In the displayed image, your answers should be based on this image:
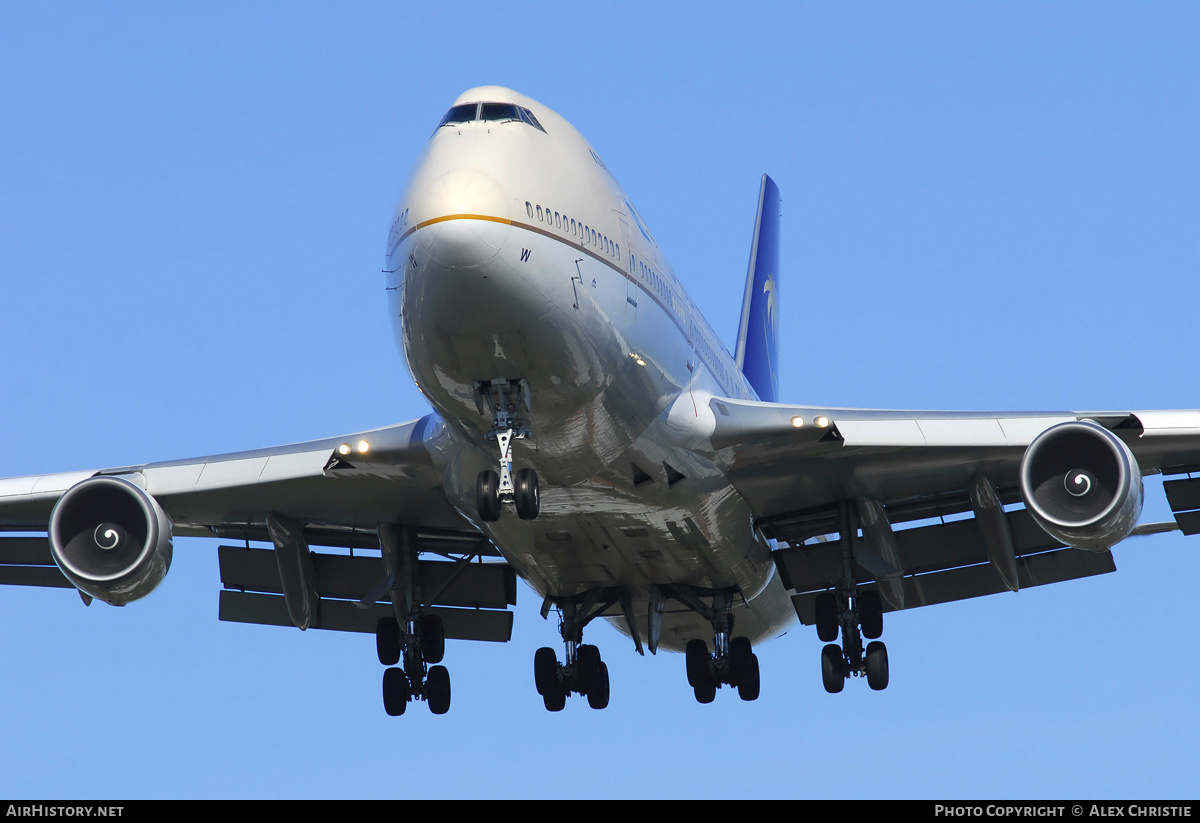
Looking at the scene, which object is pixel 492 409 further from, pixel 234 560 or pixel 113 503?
pixel 234 560

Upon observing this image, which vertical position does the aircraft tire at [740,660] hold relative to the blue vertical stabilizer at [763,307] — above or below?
below

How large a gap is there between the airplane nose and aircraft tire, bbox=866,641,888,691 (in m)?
10.2

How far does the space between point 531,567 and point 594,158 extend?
637cm

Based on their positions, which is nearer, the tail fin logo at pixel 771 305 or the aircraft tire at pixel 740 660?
the aircraft tire at pixel 740 660

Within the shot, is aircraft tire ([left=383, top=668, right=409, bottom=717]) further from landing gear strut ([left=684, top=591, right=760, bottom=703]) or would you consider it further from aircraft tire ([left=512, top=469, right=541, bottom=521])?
aircraft tire ([left=512, top=469, right=541, bottom=521])

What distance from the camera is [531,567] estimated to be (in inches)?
858

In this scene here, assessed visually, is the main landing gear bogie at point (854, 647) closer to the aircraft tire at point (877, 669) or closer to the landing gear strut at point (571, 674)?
the aircraft tire at point (877, 669)

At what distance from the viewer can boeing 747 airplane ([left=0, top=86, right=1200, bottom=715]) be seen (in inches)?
633

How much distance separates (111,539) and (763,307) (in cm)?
1963

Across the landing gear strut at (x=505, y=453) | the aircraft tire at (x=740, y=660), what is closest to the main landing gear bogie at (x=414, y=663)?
the aircraft tire at (x=740, y=660)

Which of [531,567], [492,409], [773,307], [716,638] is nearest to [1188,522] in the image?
[716,638]

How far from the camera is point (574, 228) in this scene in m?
16.5

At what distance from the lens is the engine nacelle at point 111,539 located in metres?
19.9
